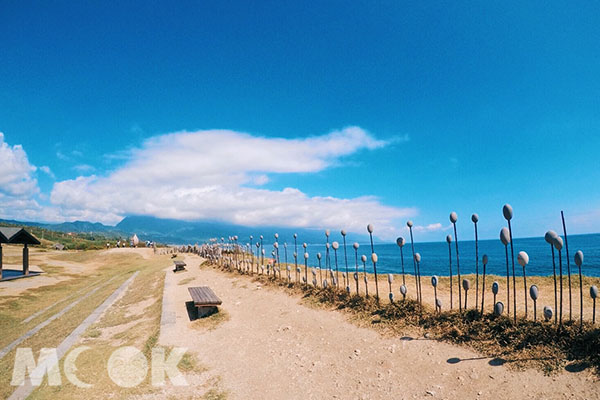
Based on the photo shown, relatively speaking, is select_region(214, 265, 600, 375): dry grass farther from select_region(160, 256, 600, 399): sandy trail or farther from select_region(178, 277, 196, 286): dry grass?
select_region(178, 277, 196, 286): dry grass

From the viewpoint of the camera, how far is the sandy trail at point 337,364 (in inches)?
204

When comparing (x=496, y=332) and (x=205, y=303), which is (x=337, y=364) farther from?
(x=205, y=303)

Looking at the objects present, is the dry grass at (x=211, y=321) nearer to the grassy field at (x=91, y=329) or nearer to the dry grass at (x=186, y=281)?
the grassy field at (x=91, y=329)

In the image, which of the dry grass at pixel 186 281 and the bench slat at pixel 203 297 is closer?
the bench slat at pixel 203 297

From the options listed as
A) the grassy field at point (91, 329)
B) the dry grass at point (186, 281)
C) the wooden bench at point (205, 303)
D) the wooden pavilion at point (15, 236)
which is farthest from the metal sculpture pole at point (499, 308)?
the wooden pavilion at point (15, 236)

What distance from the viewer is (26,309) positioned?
16844 millimetres

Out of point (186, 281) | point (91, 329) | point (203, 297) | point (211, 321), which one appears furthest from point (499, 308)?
point (186, 281)

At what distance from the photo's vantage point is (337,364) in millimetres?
6754

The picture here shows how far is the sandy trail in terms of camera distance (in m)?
5.18

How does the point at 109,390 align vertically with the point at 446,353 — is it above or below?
below

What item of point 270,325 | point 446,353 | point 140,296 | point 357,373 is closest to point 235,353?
point 270,325

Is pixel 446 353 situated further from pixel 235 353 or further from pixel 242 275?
pixel 242 275

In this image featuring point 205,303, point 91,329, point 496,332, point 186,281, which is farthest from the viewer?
point 186,281

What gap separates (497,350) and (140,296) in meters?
14.9
